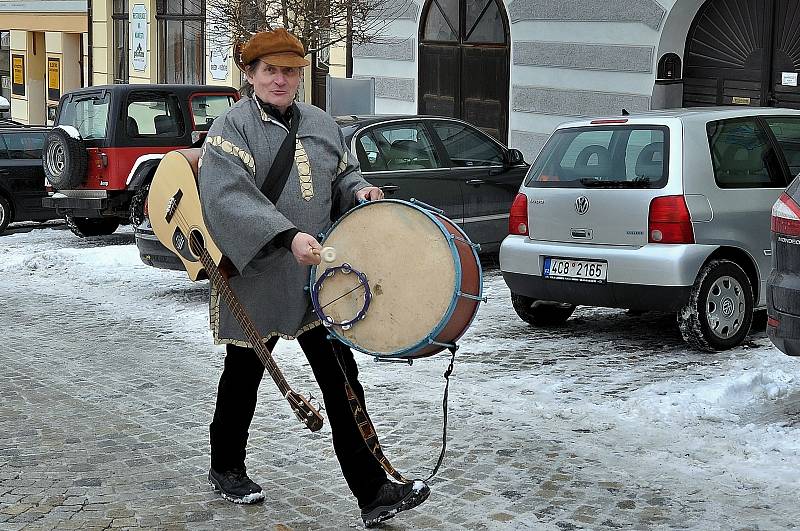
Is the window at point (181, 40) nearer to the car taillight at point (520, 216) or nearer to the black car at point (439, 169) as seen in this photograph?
the black car at point (439, 169)

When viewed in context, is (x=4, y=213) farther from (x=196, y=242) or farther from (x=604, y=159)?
(x=196, y=242)

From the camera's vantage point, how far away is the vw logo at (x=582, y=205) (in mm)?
8453

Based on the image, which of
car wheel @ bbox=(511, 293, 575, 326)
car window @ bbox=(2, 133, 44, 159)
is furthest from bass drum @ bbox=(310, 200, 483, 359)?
car window @ bbox=(2, 133, 44, 159)

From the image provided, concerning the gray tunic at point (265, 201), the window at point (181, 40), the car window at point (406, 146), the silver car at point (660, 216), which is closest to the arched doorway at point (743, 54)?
the car window at point (406, 146)

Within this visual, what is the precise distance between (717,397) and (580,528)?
88.1 inches

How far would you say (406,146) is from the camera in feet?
38.7

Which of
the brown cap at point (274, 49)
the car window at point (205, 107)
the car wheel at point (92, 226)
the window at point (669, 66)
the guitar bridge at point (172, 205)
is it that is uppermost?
the window at point (669, 66)

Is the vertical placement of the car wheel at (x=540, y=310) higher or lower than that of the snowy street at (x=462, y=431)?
higher

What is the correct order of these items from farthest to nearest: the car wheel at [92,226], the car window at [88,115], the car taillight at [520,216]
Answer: the car wheel at [92,226] < the car window at [88,115] < the car taillight at [520,216]

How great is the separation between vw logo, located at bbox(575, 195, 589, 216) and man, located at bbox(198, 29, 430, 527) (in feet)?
11.2

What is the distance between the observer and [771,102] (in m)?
14.8

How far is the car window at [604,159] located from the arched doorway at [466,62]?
31.7ft

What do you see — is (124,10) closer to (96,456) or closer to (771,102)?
(771,102)

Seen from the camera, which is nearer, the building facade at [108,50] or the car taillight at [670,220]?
the car taillight at [670,220]
